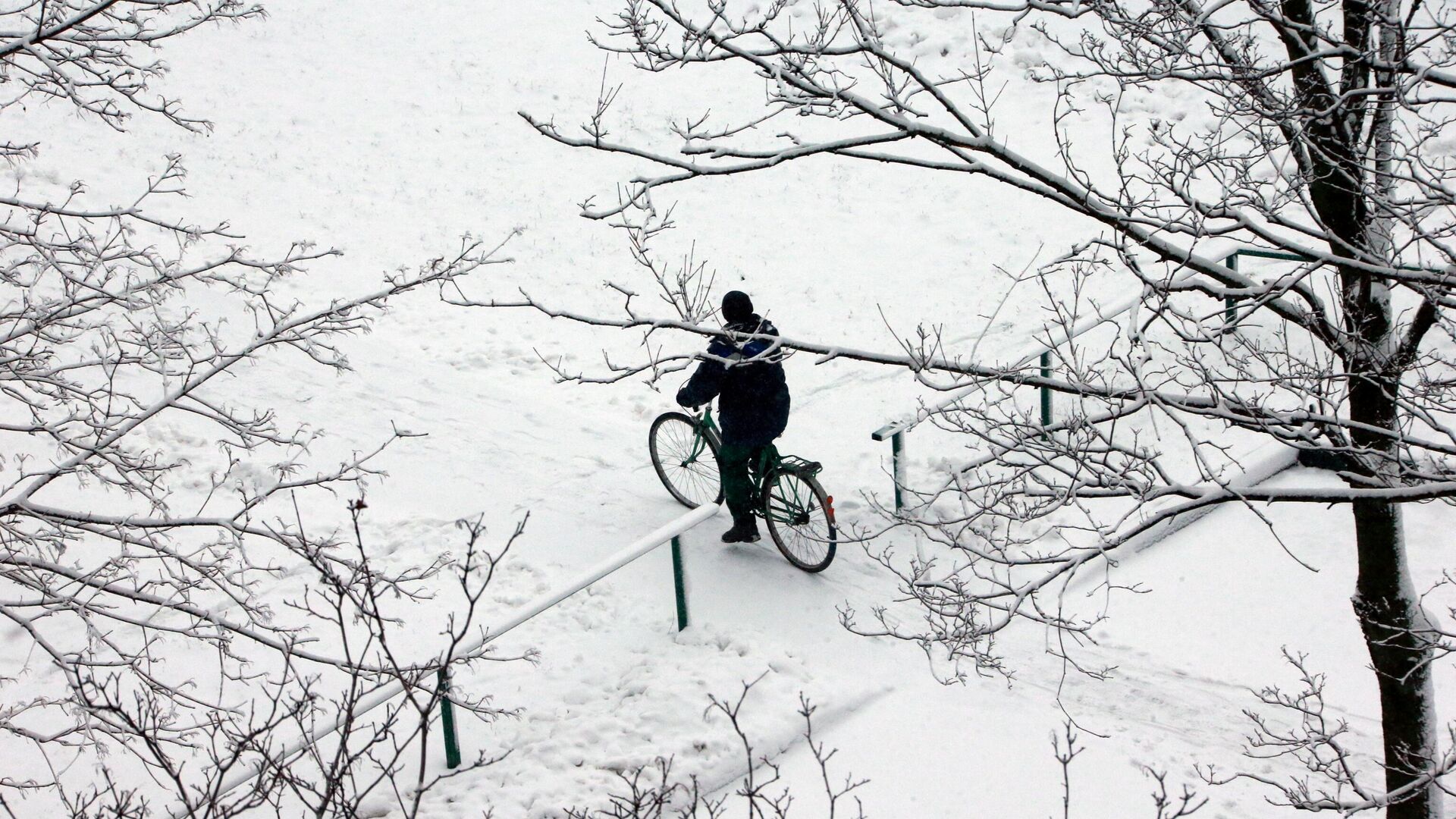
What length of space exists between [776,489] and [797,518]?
9.6 inches

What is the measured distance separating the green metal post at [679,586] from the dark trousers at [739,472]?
2.44 feet

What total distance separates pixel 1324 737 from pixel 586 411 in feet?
23.0

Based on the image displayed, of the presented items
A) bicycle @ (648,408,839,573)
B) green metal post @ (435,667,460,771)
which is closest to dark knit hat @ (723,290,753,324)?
bicycle @ (648,408,839,573)

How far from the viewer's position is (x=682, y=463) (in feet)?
27.6

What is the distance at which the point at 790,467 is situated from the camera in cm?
740

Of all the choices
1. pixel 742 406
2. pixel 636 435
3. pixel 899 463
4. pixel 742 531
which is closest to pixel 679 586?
pixel 742 531

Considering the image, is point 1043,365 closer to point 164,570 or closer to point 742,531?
point 742,531

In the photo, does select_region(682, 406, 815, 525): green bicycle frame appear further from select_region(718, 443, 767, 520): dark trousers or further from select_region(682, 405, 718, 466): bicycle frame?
select_region(682, 405, 718, 466): bicycle frame

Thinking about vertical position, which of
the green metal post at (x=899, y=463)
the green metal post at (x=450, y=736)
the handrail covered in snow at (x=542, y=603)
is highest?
the green metal post at (x=899, y=463)

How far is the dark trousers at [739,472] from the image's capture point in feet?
25.0

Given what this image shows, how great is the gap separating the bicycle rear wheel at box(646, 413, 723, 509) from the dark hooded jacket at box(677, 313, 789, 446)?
83cm

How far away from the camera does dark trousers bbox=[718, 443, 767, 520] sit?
25.0 ft

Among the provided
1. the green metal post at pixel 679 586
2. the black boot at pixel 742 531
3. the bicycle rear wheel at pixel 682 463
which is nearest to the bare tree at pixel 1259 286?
the green metal post at pixel 679 586

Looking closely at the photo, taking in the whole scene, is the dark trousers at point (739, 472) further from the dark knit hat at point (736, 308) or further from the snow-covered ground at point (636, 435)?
the dark knit hat at point (736, 308)
